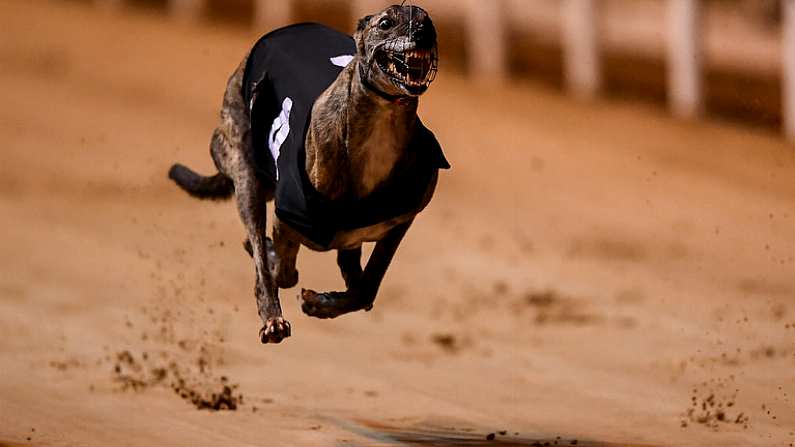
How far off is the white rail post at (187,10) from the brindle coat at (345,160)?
452 inches

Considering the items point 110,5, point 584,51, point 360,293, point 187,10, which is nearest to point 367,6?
point 584,51

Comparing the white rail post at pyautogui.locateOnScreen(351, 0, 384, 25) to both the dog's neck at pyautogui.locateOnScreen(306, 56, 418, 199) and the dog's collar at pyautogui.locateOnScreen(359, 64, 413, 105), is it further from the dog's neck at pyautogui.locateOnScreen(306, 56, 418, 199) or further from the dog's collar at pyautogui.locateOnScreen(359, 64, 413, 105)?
the dog's collar at pyautogui.locateOnScreen(359, 64, 413, 105)

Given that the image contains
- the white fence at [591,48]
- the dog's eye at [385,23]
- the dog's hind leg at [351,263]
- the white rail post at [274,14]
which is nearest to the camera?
the dog's eye at [385,23]

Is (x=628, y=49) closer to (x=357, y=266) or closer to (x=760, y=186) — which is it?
(x=760, y=186)

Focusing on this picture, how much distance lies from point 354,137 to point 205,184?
151 cm

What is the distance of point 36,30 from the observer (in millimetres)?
16422

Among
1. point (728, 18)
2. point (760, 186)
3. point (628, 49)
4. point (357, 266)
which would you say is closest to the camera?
point (357, 266)

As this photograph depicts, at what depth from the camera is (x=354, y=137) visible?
479cm

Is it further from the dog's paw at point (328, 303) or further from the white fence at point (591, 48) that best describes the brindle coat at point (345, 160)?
the white fence at point (591, 48)

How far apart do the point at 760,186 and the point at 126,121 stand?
5315 millimetres

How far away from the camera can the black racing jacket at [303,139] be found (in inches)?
192

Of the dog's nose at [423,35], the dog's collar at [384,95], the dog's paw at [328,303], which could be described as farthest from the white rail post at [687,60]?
the dog's nose at [423,35]

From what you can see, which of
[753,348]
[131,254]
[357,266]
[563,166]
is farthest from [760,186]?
[357,266]

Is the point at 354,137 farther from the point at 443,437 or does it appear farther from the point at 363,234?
the point at 443,437
